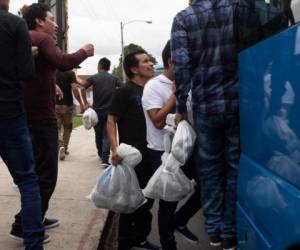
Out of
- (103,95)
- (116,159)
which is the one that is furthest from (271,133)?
(103,95)

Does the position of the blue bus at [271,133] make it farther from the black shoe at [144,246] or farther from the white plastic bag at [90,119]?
the white plastic bag at [90,119]

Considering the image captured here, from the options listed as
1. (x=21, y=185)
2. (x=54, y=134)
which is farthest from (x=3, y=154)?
(x=54, y=134)

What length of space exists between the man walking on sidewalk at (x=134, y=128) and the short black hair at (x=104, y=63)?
4542 millimetres

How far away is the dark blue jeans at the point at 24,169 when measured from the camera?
11.0ft

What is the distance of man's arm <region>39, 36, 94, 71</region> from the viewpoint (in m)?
3.81

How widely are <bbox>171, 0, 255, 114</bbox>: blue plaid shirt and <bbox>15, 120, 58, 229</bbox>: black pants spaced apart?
3.85 feet

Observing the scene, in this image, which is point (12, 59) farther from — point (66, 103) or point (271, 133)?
point (66, 103)

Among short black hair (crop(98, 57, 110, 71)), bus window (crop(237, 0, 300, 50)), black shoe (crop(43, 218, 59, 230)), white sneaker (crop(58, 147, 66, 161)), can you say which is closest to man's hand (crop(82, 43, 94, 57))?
bus window (crop(237, 0, 300, 50))

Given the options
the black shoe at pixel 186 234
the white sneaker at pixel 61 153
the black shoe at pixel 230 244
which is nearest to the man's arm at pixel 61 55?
the black shoe at pixel 186 234

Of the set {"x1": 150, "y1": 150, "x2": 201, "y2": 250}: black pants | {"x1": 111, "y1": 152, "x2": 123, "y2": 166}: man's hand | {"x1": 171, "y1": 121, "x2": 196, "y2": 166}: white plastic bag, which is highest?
{"x1": 171, "y1": 121, "x2": 196, "y2": 166}: white plastic bag

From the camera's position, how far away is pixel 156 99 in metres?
3.85

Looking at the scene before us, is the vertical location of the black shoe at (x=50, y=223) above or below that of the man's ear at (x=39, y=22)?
below

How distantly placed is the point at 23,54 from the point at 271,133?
1783 millimetres

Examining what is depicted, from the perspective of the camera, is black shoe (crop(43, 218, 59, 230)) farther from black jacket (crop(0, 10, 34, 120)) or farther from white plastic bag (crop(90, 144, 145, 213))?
black jacket (crop(0, 10, 34, 120))
